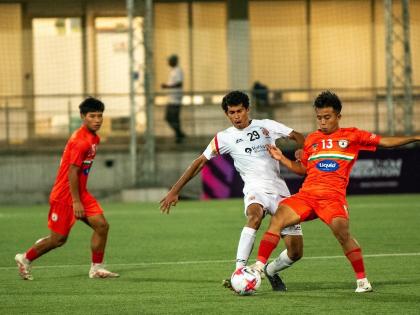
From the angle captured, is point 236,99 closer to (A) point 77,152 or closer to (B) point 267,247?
(B) point 267,247

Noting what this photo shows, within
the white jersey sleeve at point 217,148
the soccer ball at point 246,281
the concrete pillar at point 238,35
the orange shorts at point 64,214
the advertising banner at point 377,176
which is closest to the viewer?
the soccer ball at point 246,281

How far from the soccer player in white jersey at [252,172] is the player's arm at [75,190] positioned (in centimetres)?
131

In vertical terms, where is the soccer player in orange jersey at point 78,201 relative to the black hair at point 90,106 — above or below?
below

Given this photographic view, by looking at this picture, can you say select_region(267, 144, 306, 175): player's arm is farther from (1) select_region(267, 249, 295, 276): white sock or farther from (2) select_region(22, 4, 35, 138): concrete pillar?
(2) select_region(22, 4, 35, 138): concrete pillar

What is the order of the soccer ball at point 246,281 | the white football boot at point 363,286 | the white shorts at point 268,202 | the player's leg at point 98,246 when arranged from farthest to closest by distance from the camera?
the player's leg at point 98,246, the white shorts at point 268,202, the white football boot at point 363,286, the soccer ball at point 246,281

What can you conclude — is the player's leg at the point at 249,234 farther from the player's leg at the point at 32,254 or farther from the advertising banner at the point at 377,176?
the advertising banner at the point at 377,176

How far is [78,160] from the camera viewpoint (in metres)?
11.1

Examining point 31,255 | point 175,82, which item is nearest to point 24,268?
point 31,255

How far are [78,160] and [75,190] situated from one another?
0.30 m

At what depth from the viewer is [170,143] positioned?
24.5m

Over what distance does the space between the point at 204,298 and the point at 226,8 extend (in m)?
19.9

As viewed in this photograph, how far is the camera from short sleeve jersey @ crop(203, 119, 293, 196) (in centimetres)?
1016

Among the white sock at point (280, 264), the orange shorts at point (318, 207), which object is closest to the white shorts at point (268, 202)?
the white sock at point (280, 264)

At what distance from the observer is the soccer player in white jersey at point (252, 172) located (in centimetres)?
981
